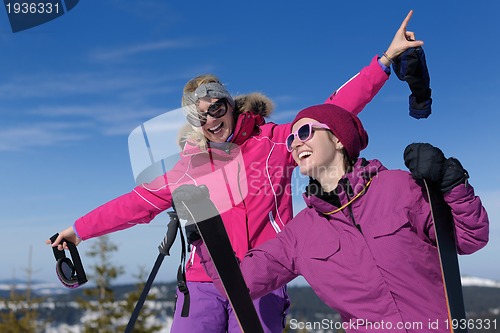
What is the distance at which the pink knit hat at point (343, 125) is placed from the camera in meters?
2.72

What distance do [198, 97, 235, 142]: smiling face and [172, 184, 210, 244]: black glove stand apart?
0.95 metres

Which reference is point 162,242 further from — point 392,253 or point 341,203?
point 392,253

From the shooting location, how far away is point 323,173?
2.72 meters

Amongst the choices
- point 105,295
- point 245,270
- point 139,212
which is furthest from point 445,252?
point 105,295

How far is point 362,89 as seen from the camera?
12.3 ft

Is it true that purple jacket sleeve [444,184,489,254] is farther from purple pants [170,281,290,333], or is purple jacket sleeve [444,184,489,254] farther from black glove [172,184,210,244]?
purple pants [170,281,290,333]

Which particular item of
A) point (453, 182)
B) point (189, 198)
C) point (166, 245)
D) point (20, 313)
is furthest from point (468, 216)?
point (20, 313)

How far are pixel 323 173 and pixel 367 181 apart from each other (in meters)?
0.23

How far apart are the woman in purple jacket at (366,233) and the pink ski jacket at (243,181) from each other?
2.77 feet

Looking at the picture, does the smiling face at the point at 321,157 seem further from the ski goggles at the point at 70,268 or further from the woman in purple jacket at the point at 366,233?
the ski goggles at the point at 70,268

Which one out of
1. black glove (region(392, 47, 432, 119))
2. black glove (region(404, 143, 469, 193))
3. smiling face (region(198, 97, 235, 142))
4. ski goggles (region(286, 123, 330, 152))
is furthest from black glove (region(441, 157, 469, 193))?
smiling face (region(198, 97, 235, 142))

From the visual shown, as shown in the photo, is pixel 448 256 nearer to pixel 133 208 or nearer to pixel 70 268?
pixel 133 208

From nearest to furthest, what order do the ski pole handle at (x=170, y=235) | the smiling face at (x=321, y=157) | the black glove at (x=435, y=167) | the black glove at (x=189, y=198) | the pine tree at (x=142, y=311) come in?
the black glove at (x=435, y=167) → the smiling face at (x=321, y=157) → the black glove at (x=189, y=198) → the ski pole handle at (x=170, y=235) → the pine tree at (x=142, y=311)

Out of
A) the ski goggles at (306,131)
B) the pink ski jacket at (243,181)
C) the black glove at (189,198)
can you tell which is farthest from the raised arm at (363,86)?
the black glove at (189,198)
